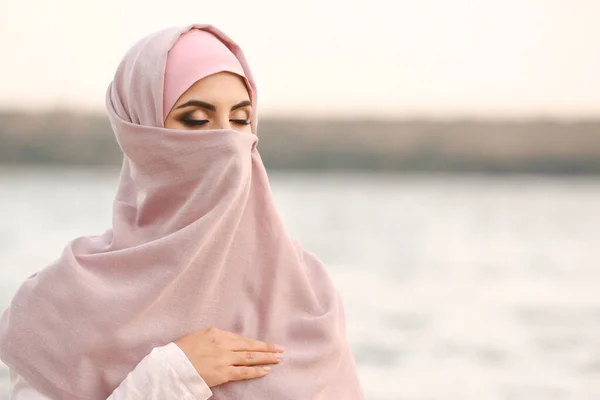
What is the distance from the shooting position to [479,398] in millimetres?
3594

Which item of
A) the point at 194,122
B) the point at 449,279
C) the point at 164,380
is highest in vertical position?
the point at 194,122

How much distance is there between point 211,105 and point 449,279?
5.68 metres

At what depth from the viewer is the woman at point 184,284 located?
53.8 inches

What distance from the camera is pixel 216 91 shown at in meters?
1.41

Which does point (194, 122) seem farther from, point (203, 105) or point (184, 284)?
point (184, 284)

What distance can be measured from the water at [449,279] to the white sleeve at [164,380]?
2032 mm

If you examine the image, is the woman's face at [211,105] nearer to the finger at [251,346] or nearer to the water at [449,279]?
the finger at [251,346]

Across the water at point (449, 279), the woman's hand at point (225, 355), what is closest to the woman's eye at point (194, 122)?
the woman's hand at point (225, 355)

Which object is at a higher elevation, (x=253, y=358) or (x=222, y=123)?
(x=222, y=123)

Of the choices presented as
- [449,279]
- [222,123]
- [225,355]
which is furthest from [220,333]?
[449,279]

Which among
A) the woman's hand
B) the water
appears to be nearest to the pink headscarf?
the woman's hand

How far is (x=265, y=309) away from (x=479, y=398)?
2.35 metres

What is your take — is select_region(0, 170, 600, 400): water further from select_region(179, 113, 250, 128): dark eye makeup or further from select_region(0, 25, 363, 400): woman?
select_region(179, 113, 250, 128): dark eye makeup

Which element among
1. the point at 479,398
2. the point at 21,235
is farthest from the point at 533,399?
the point at 21,235
